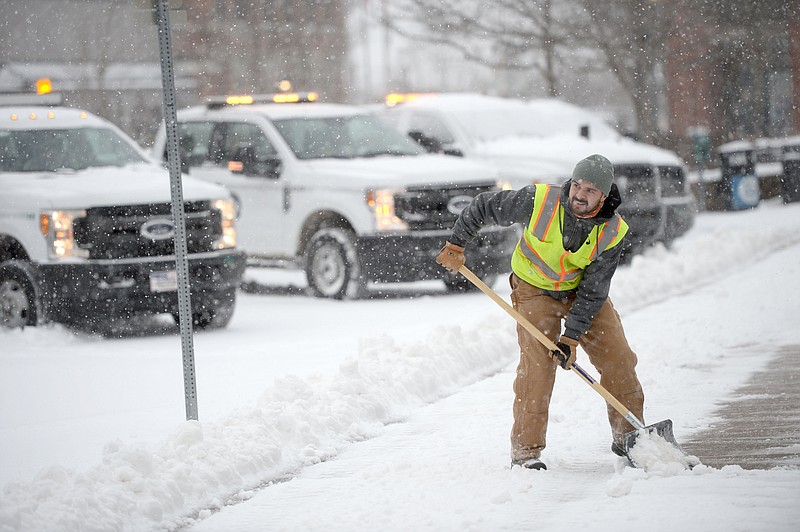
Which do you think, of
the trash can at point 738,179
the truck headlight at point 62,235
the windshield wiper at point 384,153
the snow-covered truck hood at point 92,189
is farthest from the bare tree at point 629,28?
the truck headlight at point 62,235

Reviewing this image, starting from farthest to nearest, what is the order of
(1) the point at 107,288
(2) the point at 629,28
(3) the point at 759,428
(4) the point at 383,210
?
(2) the point at 629,28 < (4) the point at 383,210 < (1) the point at 107,288 < (3) the point at 759,428

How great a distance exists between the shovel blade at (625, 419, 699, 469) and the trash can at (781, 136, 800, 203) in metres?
20.3

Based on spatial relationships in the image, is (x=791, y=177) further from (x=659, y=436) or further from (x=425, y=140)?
(x=659, y=436)

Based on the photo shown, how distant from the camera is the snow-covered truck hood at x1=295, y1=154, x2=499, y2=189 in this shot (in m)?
13.6

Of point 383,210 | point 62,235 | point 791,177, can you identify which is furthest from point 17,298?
point 791,177

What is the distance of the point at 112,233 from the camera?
1104 centimetres

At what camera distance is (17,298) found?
444 inches

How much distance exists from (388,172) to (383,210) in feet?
1.43

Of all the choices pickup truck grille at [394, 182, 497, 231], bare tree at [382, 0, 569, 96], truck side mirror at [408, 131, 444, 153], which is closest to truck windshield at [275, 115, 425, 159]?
→ truck side mirror at [408, 131, 444, 153]

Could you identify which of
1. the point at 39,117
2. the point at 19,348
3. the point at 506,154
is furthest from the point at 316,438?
the point at 506,154

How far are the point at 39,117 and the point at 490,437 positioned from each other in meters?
6.77

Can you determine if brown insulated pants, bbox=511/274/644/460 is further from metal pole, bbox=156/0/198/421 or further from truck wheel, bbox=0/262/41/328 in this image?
truck wheel, bbox=0/262/41/328

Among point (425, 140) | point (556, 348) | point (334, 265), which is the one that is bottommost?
point (334, 265)

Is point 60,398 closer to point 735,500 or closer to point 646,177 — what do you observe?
point 735,500
